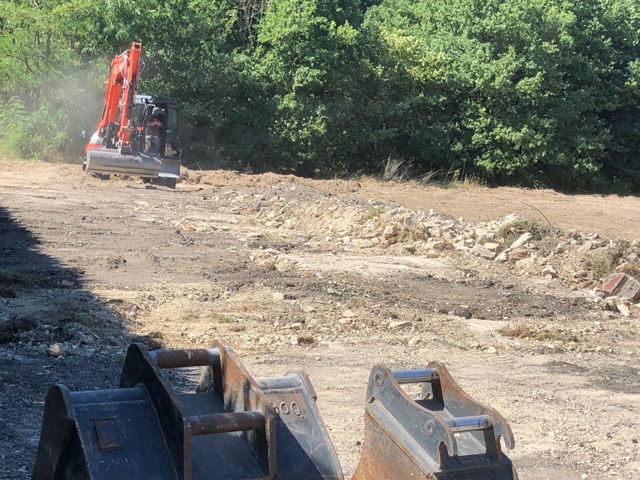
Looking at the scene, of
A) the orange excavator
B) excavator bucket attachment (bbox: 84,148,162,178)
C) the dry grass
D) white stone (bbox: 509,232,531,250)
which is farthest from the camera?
the orange excavator

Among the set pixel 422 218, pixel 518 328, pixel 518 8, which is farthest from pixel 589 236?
pixel 518 8

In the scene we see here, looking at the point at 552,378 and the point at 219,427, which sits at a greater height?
the point at 219,427

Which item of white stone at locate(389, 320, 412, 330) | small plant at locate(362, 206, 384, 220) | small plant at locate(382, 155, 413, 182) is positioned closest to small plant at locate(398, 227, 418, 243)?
small plant at locate(362, 206, 384, 220)

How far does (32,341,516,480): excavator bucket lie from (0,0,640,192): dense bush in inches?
992

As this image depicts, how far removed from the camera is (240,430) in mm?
2529

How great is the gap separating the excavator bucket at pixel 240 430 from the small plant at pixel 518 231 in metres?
12.5

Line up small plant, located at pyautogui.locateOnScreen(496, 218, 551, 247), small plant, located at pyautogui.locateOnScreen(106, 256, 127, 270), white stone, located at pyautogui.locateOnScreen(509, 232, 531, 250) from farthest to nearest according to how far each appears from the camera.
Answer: small plant, located at pyautogui.locateOnScreen(496, 218, 551, 247)
white stone, located at pyautogui.locateOnScreen(509, 232, 531, 250)
small plant, located at pyautogui.locateOnScreen(106, 256, 127, 270)

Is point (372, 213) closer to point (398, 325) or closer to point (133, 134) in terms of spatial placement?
point (133, 134)

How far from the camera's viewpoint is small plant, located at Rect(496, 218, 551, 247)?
598 inches

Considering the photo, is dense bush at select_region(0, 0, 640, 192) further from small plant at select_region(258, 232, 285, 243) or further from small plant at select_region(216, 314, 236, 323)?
small plant at select_region(216, 314, 236, 323)

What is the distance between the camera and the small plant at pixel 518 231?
49.8 ft

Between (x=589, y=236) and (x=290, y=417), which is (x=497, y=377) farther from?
(x=589, y=236)

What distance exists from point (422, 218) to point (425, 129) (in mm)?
14093

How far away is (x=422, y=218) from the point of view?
16.7 metres
